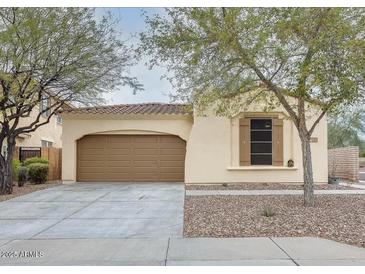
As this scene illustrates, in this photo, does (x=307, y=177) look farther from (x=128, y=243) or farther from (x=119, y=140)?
(x=119, y=140)

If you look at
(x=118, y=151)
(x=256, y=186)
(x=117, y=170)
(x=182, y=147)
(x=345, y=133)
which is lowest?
(x=256, y=186)

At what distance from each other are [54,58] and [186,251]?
925cm

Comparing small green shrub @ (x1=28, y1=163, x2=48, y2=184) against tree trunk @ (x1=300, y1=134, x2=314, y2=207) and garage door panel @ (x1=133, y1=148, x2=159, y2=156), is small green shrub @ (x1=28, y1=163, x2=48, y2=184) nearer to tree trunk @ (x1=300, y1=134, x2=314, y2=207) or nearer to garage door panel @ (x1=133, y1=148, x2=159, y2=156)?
garage door panel @ (x1=133, y1=148, x2=159, y2=156)

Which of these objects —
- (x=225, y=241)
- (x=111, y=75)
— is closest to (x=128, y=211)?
(x=225, y=241)

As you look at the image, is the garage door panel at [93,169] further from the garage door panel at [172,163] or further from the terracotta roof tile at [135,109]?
the garage door panel at [172,163]

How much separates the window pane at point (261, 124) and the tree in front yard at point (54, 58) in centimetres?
563

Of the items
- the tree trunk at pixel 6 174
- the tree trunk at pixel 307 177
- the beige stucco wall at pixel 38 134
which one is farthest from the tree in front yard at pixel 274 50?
the beige stucco wall at pixel 38 134

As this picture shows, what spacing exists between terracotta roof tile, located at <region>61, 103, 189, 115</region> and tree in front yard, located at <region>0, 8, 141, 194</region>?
297 centimetres

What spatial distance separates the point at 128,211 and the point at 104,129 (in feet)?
28.1

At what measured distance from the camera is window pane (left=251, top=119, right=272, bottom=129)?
58.8ft

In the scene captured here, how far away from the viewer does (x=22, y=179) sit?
17406mm

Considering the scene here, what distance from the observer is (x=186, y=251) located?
263 inches

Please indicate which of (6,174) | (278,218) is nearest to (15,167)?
(6,174)

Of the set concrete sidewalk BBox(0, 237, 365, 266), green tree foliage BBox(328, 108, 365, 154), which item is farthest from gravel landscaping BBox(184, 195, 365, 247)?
green tree foliage BBox(328, 108, 365, 154)
